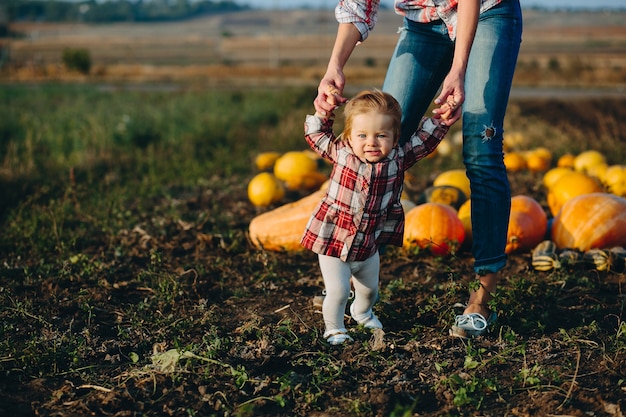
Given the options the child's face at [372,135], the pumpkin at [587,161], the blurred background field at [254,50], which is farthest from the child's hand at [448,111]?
the blurred background field at [254,50]

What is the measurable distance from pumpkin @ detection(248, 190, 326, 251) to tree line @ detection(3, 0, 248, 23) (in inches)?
1965

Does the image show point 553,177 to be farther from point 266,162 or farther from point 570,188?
point 266,162

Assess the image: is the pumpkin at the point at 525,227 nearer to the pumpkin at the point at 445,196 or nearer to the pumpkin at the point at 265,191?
the pumpkin at the point at 445,196

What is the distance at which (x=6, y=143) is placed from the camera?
8.04 meters

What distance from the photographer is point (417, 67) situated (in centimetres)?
340

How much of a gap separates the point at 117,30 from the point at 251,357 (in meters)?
103

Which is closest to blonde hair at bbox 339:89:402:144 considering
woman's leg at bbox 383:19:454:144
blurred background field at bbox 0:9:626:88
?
woman's leg at bbox 383:19:454:144

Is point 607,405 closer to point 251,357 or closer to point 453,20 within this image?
point 251,357

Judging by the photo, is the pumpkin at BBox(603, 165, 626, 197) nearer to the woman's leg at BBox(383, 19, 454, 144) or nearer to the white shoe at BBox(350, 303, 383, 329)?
the woman's leg at BBox(383, 19, 454, 144)

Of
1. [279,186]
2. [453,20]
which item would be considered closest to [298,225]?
[279,186]

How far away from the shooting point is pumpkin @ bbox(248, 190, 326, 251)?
4.69 m

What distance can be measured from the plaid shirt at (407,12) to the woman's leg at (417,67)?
2.7 inches

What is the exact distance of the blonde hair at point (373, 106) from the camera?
289 cm

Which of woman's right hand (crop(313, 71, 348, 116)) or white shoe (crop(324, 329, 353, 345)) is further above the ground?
woman's right hand (crop(313, 71, 348, 116))
